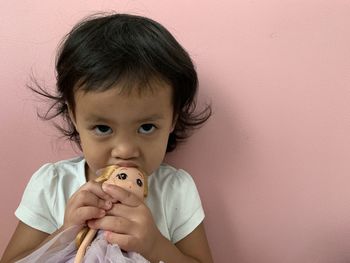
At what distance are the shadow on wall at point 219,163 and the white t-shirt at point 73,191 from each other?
4 cm

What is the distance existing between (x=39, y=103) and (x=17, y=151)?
10 cm

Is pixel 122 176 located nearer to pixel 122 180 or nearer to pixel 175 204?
pixel 122 180

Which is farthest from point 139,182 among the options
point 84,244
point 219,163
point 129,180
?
point 219,163

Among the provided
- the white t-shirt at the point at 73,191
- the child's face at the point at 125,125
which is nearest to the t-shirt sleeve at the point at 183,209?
the white t-shirt at the point at 73,191

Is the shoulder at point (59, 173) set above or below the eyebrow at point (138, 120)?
below

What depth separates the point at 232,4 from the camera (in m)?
0.83

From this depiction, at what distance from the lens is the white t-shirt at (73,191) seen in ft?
2.61

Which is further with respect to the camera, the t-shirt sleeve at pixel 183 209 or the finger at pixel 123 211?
the t-shirt sleeve at pixel 183 209

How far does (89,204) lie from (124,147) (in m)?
0.10

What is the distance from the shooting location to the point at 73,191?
→ 0.82 metres

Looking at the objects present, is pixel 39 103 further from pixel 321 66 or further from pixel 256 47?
pixel 321 66

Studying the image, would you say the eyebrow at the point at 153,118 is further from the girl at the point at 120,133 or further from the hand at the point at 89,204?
the hand at the point at 89,204

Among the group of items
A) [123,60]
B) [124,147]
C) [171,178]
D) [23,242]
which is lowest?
[23,242]

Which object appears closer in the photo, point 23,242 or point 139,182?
point 139,182
